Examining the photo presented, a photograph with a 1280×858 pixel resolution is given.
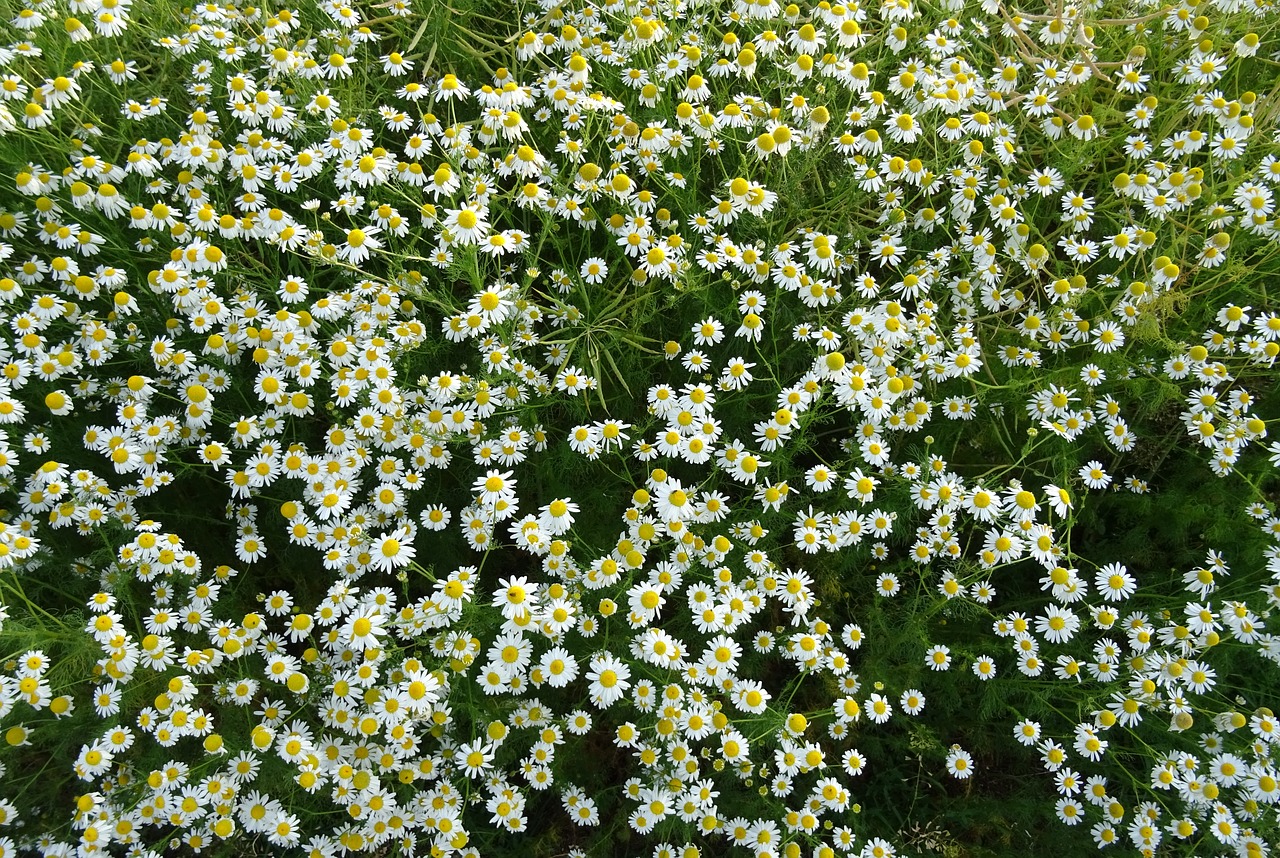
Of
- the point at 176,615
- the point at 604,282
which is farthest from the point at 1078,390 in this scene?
the point at 176,615

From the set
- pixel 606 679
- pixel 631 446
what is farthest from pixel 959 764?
pixel 631 446

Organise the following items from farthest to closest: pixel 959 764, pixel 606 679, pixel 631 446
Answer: pixel 631 446 < pixel 959 764 < pixel 606 679

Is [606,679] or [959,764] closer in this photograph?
[606,679]

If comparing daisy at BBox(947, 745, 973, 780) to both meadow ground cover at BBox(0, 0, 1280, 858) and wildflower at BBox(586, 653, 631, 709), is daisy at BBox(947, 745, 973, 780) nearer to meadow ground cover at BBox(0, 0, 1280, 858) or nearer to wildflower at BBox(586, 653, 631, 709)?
meadow ground cover at BBox(0, 0, 1280, 858)

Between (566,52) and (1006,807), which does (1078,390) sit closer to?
(1006,807)

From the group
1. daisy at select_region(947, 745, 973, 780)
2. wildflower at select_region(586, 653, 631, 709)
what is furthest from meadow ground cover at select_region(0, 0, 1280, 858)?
daisy at select_region(947, 745, 973, 780)

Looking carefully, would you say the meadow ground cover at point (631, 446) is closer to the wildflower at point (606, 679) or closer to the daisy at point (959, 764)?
the wildflower at point (606, 679)

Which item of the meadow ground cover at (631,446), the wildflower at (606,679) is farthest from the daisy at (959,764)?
the wildflower at (606,679)

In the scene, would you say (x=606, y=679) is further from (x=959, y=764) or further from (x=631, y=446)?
(x=959, y=764)
